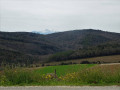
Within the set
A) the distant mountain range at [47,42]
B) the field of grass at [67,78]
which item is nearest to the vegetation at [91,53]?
the distant mountain range at [47,42]

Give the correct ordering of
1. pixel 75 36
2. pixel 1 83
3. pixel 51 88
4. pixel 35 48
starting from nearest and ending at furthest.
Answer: pixel 51 88 → pixel 1 83 → pixel 35 48 → pixel 75 36

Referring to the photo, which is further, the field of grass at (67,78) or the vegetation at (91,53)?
the vegetation at (91,53)

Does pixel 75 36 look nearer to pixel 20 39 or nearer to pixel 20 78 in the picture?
pixel 20 39

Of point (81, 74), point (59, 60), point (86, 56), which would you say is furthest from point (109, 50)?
point (81, 74)

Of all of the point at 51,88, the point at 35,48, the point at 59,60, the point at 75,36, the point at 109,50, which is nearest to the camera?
the point at 51,88

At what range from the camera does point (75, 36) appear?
16900 centimetres

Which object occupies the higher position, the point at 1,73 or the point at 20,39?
the point at 20,39

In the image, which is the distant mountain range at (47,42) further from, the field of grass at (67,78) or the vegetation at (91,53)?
the field of grass at (67,78)

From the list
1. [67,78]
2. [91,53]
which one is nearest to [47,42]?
[91,53]

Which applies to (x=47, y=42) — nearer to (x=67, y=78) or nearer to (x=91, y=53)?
(x=91, y=53)

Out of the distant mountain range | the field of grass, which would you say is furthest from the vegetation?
the field of grass

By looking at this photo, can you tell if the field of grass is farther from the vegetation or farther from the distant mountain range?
the distant mountain range

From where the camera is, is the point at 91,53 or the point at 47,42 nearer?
the point at 91,53

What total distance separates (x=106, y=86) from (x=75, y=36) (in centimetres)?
16283
